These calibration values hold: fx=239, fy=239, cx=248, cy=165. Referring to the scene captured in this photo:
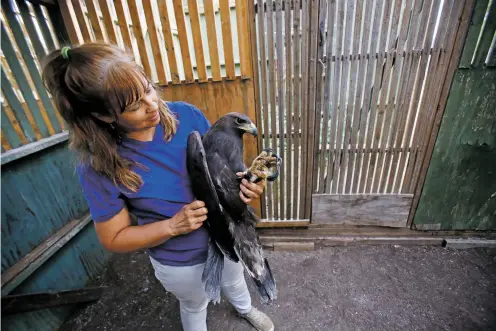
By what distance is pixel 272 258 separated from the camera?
2693 mm

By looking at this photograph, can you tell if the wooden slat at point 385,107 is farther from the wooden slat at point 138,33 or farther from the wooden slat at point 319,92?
the wooden slat at point 138,33

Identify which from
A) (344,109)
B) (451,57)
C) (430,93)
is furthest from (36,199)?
(451,57)

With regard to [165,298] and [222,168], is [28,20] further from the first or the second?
[165,298]

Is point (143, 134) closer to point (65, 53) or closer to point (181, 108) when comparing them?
point (181, 108)

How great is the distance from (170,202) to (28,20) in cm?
222

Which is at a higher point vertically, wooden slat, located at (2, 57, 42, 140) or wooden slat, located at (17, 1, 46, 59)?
wooden slat, located at (17, 1, 46, 59)

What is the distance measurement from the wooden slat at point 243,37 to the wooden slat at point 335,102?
76cm

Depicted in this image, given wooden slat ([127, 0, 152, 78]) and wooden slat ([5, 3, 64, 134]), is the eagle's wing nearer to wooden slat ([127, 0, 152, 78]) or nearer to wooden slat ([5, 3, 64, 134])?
wooden slat ([127, 0, 152, 78])

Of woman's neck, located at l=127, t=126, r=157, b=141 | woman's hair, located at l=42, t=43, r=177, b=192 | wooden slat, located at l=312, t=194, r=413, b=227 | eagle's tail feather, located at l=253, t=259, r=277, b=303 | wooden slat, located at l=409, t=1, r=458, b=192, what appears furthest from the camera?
wooden slat, located at l=312, t=194, r=413, b=227

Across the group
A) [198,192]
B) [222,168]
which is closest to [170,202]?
[198,192]

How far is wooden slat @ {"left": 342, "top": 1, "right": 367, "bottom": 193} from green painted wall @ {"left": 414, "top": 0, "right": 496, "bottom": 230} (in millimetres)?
753

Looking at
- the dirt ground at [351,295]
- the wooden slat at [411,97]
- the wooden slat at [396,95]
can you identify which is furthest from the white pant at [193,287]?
the wooden slat at [411,97]

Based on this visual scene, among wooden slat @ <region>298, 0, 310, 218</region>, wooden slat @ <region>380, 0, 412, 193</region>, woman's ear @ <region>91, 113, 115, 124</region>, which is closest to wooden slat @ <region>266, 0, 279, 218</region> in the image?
wooden slat @ <region>298, 0, 310, 218</region>

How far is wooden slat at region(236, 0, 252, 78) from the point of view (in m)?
1.86
